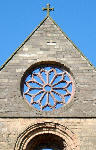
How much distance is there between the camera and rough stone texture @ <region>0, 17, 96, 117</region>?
14.6m

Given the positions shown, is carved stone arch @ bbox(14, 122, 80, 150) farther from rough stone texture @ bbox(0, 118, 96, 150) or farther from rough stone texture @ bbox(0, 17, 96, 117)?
rough stone texture @ bbox(0, 17, 96, 117)

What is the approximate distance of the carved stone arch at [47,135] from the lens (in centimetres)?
1413

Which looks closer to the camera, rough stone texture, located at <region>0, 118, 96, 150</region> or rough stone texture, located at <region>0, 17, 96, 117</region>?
rough stone texture, located at <region>0, 118, 96, 150</region>

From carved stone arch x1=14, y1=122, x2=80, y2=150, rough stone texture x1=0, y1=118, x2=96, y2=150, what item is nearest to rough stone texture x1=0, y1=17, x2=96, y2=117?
rough stone texture x1=0, y1=118, x2=96, y2=150

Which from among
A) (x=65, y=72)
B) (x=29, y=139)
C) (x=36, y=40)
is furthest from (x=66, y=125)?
(x=36, y=40)

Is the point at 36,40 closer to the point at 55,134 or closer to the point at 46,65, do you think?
the point at 46,65

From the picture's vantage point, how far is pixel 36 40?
1655 centimetres

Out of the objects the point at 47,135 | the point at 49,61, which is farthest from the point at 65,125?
the point at 49,61

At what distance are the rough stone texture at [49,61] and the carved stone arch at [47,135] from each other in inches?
16.4

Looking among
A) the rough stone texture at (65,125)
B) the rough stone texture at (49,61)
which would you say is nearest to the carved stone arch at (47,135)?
the rough stone texture at (65,125)

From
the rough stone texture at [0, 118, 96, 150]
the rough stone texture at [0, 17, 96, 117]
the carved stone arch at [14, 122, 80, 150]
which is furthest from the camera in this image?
the rough stone texture at [0, 17, 96, 117]

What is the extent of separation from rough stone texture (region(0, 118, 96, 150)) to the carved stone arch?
0.39ft

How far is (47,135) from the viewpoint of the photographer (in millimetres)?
14672

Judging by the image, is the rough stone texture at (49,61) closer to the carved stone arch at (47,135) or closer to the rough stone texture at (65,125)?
the rough stone texture at (65,125)
